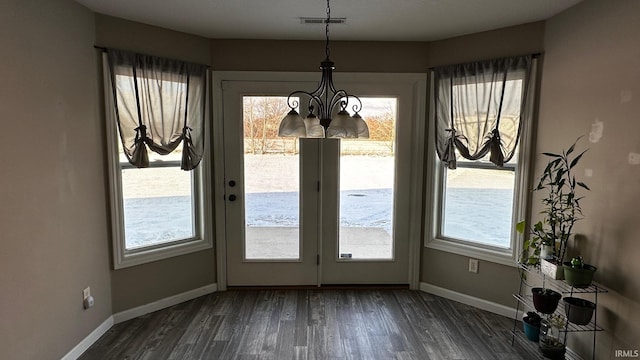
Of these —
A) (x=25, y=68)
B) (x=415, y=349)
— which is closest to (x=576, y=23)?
(x=415, y=349)

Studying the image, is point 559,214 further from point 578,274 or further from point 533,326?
point 533,326

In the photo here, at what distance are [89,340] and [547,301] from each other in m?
3.19

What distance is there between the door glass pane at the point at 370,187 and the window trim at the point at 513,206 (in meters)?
0.36

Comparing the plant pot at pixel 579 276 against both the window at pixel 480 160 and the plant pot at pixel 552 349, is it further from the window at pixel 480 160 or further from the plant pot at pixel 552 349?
the window at pixel 480 160

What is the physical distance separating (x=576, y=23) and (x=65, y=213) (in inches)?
144

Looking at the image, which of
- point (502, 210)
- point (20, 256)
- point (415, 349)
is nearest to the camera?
point (20, 256)

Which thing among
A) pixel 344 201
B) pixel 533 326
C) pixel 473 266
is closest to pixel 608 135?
pixel 533 326

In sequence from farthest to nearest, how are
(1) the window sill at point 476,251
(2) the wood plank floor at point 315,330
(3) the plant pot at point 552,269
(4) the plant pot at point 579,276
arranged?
(1) the window sill at point 476,251 → (2) the wood plank floor at point 315,330 → (3) the plant pot at point 552,269 → (4) the plant pot at point 579,276

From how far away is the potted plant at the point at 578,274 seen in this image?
215 centimetres

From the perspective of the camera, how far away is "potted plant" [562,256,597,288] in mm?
2154

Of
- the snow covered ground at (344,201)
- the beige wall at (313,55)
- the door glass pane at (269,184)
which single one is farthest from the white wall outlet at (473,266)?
the beige wall at (313,55)

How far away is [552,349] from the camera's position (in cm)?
235

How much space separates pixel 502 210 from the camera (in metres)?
3.11

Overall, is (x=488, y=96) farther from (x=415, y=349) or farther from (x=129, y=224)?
(x=129, y=224)
